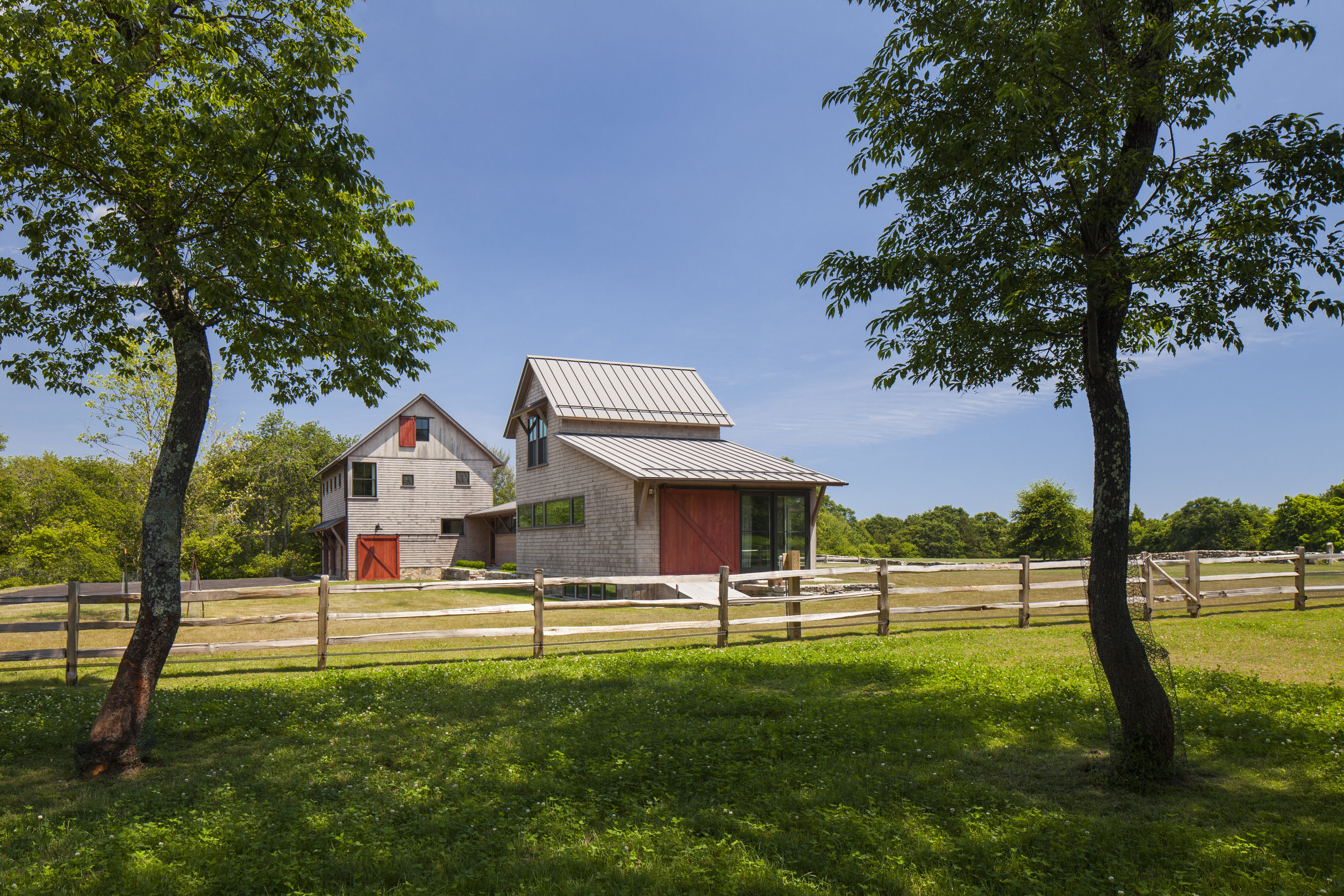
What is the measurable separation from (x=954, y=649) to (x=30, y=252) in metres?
12.7

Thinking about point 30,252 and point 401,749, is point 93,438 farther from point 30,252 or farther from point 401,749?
point 401,749

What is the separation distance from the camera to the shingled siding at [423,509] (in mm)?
36562

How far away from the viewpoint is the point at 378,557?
36.4 meters

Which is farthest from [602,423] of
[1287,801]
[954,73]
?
[1287,801]

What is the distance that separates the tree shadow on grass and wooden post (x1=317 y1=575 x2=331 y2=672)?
2118 mm

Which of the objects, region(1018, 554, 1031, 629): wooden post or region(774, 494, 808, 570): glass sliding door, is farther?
region(774, 494, 808, 570): glass sliding door

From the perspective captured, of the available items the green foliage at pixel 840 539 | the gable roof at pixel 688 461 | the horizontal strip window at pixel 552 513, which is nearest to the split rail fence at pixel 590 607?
the gable roof at pixel 688 461

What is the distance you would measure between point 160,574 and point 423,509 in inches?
1268

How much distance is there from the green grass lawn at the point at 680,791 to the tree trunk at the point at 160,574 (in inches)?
14.2

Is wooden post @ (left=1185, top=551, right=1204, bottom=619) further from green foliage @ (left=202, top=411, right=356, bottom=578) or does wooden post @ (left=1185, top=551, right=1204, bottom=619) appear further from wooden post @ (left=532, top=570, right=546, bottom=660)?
green foliage @ (left=202, top=411, right=356, bottom=578)

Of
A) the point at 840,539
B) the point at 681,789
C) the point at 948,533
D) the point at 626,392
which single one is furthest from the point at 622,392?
the point at 948,533

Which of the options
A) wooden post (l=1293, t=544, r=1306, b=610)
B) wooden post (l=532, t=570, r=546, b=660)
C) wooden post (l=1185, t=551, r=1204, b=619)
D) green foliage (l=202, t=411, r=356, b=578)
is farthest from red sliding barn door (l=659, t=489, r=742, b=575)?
green foliage (l=202, t=411, r=356, b=578)

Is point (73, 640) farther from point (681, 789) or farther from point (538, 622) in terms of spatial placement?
point (681, 789)

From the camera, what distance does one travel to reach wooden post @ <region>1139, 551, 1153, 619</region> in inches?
568
